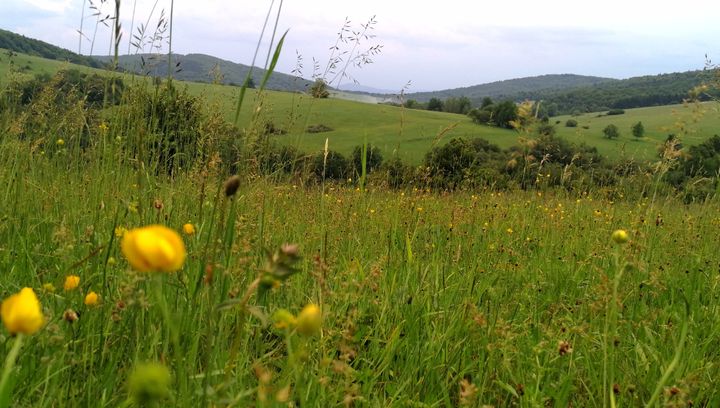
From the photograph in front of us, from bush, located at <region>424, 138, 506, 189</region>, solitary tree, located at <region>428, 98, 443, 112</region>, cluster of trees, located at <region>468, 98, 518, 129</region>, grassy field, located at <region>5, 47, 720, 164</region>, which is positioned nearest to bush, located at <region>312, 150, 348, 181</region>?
grassy field, located at <region>5, 47, 720, 164</region>

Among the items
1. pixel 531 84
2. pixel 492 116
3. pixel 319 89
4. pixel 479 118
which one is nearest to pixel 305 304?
pixel 319 89

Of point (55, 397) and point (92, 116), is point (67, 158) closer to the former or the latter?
point (92, 116)

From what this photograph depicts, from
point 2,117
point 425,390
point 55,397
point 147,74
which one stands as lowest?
point 425,390

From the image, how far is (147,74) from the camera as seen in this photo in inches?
104

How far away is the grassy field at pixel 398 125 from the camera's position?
2662 mm

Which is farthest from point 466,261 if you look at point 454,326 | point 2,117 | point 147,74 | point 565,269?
point 2,117

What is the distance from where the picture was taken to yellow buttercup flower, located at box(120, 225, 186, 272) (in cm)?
62

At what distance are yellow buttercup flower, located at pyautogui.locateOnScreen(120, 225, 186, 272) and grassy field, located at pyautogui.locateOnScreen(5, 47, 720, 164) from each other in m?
1.51

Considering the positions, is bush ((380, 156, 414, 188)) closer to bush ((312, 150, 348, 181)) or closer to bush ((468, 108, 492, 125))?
bush ((312, 150, 348, 181))

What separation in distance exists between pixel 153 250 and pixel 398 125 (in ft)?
34.7

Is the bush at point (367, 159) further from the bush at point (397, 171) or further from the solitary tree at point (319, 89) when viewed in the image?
the solitary tree at point (319, 89)

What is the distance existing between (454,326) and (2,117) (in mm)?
3264

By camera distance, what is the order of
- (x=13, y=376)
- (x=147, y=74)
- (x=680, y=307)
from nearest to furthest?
(x=13, y=376), (x=680, y=307), (x=147, y=74)

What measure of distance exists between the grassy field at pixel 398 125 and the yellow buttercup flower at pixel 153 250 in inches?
59.3
